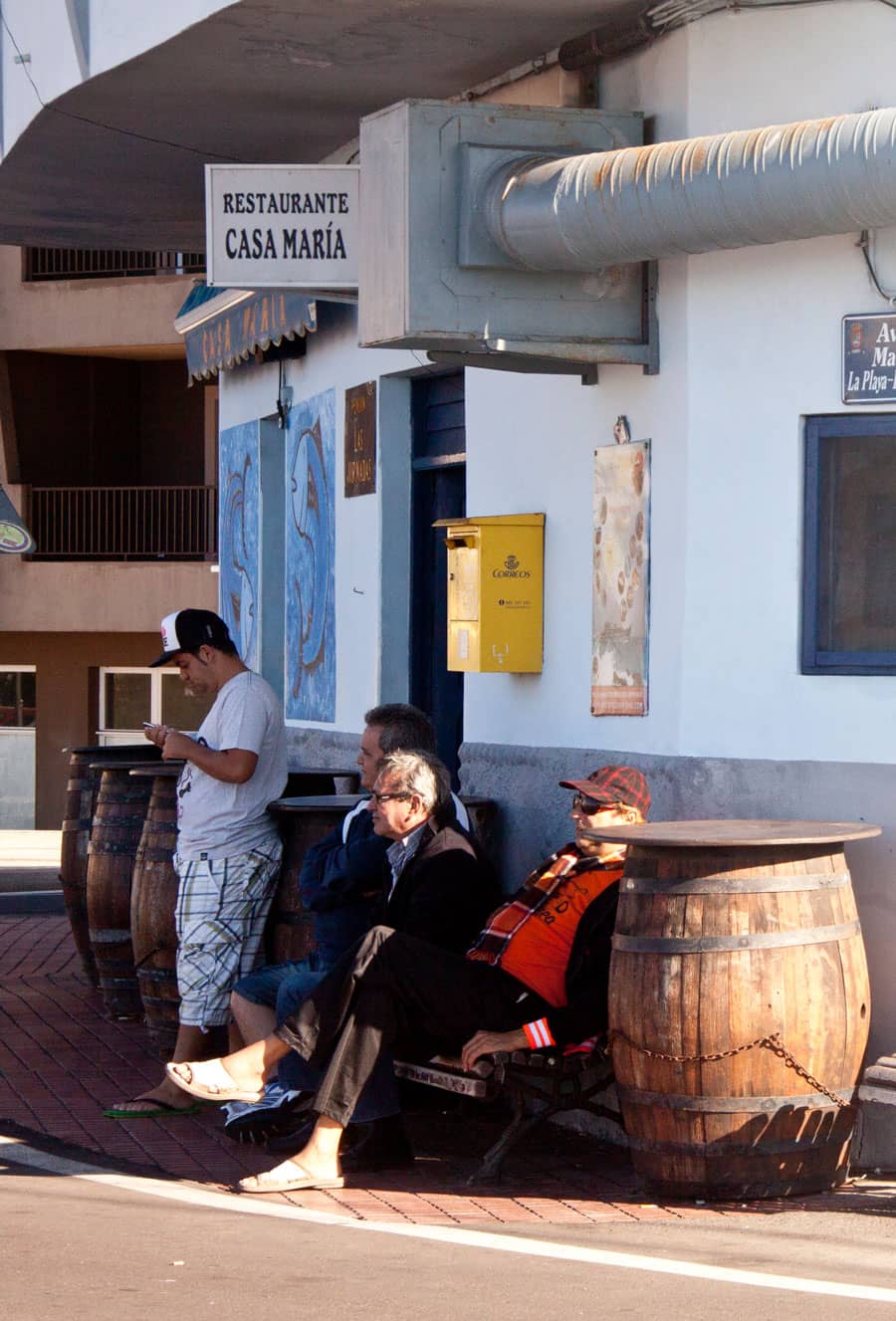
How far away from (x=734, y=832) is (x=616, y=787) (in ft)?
2.14

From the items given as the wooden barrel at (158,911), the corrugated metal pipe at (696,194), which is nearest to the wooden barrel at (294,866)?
the wooden barrel at (158,911)

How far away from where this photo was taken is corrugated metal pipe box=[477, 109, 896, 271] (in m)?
6.38

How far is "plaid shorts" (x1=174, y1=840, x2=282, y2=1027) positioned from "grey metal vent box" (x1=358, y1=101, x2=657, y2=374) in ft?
6.78

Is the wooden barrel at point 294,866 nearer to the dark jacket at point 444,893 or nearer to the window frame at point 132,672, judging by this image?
the dark jacket at point 444,893

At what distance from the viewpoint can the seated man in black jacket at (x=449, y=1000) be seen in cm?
658

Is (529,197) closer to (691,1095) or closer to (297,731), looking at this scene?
(691,1095)

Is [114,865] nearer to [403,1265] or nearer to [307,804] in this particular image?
[307,804]

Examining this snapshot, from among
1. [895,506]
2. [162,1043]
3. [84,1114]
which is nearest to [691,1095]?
[895,506]

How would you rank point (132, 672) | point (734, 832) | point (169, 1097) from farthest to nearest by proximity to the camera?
point (132, 672)
point (169, 1097)
point (734, 832)

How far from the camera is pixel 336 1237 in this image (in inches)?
232

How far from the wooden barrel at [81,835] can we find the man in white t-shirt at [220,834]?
2357 millimetres

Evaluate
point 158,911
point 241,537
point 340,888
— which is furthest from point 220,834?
point 241,537

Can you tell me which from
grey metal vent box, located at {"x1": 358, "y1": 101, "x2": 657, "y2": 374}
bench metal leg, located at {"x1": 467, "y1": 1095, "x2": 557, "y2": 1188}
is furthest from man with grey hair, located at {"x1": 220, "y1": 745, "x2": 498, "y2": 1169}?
grey metal vent box, located at {"x1": 358, "y1": 101, "x2": 657, "y2": 374}

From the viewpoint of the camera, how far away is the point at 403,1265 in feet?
18.1
